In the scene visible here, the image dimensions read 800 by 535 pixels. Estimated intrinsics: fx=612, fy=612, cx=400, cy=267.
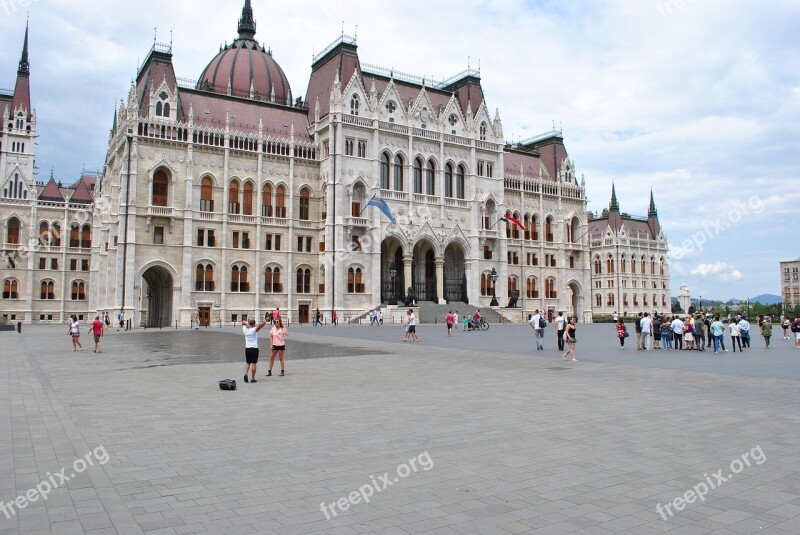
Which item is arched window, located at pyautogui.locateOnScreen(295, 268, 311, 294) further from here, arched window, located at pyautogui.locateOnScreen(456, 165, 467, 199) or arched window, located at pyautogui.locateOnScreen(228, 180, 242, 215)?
arched window, located at pyautogui.locateOnScreen(456, 165, 467, 199)

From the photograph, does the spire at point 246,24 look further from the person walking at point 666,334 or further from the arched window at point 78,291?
the person walking at point 666,334

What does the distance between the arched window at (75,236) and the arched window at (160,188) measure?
33.7 metres

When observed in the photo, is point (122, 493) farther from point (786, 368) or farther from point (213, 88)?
point (213, 88)

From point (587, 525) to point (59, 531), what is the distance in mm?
4883

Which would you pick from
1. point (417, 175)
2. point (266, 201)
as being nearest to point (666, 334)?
point (417, 175)

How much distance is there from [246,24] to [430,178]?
108 ft

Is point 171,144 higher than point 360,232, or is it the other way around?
point 171,144

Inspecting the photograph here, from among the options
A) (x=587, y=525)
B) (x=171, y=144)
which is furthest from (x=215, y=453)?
(x=171, y=144)

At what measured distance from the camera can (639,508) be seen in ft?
20.7

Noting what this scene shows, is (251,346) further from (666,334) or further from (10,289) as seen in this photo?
(10,289)

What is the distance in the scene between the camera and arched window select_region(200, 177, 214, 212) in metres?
56.1

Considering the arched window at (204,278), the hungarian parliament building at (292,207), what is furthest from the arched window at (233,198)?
the arched window at (204,278)

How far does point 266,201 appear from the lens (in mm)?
59094

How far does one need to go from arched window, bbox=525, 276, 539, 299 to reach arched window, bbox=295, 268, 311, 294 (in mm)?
28567
